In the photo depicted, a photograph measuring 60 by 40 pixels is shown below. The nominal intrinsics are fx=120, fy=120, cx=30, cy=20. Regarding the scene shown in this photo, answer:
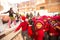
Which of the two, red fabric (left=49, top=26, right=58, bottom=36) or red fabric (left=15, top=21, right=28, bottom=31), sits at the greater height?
red fabric (left=15, top=21, right=28, bottom=31)

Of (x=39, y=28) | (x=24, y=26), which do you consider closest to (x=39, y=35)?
(x=39, y=28)

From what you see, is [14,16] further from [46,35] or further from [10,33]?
[46,35]

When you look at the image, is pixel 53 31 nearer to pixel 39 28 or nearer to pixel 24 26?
pixel 39 28

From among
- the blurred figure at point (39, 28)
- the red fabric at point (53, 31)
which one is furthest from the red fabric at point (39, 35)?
the red fabric at point (53, 31)

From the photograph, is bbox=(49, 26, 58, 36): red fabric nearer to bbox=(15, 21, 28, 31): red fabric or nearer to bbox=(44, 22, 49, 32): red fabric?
bbox=(44, 22, 49, 32): red fabric

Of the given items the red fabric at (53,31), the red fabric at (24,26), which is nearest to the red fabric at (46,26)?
the red fabric at (53,31)

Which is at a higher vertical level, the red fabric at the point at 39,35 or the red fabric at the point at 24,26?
the red fabric at the point at 24,26

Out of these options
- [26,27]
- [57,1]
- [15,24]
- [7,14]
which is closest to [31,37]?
[26,27]

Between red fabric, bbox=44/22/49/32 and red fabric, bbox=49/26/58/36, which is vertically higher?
red fabric, bbox=44/22/49/32

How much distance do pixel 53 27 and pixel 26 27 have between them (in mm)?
303

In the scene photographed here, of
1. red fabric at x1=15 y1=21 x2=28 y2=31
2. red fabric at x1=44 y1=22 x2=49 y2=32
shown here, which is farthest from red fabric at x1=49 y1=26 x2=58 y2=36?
red fabric at x1=15 y1=21 x2=28 y2=31

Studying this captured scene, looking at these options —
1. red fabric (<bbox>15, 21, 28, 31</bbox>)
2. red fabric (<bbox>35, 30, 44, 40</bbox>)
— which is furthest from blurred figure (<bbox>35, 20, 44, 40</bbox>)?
red fabric (<bbox>15, 21, 28, 31</bbox>)

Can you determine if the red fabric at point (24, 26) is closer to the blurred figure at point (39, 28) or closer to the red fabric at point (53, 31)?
the blurred figure at point (39, 28)

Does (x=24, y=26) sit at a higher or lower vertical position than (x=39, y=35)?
higher
